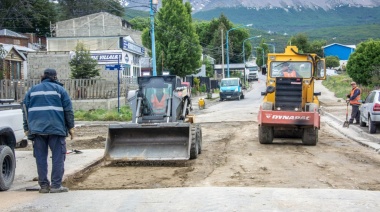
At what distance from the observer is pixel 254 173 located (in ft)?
37.6

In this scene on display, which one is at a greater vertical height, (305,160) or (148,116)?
(148,116)

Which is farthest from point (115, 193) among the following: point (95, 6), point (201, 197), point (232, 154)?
point (95, 6)

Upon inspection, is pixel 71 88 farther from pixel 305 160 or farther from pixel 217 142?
pixel 305 160

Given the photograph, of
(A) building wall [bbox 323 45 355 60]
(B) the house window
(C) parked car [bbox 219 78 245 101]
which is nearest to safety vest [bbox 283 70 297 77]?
(B) the house window

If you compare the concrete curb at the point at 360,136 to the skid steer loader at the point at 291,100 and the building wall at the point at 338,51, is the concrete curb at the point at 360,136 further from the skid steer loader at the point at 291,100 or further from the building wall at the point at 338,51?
the building wall at the point at 338,51

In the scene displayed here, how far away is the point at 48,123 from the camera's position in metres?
8.95

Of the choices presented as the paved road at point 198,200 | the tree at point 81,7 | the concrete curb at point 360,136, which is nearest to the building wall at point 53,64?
the concrete curb at point 360,136

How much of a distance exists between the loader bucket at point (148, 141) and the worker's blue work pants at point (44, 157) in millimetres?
3786

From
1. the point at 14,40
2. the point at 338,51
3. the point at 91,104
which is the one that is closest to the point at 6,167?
the point at 91,104

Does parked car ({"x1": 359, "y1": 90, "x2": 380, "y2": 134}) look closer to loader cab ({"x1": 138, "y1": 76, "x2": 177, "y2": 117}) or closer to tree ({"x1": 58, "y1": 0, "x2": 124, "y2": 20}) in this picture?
loader cab ({"x1": 138, "y1": 76, "x2": 177, "y2": 117})

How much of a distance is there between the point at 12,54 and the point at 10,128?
114ft

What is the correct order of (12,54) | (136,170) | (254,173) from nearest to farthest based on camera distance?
(254,173) → (136,170) → (12,54)

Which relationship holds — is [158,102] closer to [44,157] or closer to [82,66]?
[44,157]

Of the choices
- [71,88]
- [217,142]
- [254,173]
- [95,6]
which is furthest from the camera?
[95,6]
